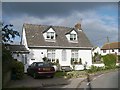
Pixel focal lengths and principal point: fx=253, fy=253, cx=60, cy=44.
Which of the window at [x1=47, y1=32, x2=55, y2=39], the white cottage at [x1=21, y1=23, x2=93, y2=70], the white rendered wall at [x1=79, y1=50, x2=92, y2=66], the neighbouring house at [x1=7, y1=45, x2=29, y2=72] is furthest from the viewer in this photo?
the white rendered wall at [x1=79, y1=50, x2=92, y2=66]

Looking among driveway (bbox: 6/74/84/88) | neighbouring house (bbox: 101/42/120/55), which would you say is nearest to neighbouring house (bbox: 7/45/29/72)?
driveway (bbox: 6/74/84/88)

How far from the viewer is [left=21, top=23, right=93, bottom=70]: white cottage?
32062 mm

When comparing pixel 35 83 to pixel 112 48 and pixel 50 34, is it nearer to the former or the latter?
pixel 50 34

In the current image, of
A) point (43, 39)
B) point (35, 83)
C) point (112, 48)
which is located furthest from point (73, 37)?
point (112, 48)

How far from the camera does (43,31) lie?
34.6 m

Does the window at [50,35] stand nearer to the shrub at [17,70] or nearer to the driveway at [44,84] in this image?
the shrub at [17,70]

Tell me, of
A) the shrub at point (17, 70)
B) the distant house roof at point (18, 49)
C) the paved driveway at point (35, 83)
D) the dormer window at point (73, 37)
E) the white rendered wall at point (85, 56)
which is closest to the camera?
the paved driveway at point (35, 83)

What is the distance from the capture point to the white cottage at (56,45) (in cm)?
3206

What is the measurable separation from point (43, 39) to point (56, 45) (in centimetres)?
195

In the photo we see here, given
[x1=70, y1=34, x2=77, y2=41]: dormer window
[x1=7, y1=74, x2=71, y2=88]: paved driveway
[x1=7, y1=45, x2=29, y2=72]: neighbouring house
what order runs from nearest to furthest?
[x1=7, y1=74, x2=71, y2=88]: paved driveway, [x1=7, y1=45, x2=29, y2=72]: neighbouring house, [x1=70, y1=34, x2=77, y2=41]: dormer window

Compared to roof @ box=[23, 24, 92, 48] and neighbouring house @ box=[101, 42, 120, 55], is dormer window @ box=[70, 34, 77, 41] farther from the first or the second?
A: neighbouring house @ box=[101, 42, 120, 55]

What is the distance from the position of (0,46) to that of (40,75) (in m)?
5.93

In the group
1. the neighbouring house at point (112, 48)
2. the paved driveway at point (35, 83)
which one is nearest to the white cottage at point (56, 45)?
the paved driveway at point (35, 83)

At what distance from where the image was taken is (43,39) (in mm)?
33750
